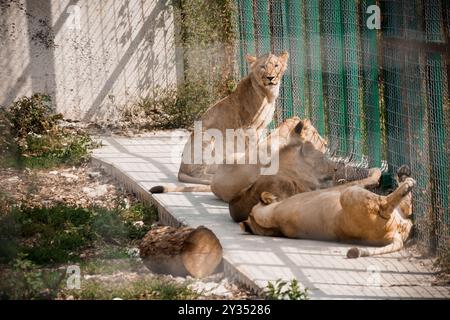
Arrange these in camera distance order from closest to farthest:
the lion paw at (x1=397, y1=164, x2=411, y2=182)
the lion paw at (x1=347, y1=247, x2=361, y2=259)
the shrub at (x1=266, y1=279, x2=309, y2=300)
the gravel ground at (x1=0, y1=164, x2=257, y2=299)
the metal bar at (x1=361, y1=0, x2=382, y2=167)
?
the shrub at (x1=266, y1=279, x2=309, y2=300), the lion paw at (x1=347, y1=247, x2=361, y2=259), the lion paw at (x1=397, y1=164, x2=411, y2=182), the metal bar at (x1=361, y1=0, x2=382, y2=167), the gravel ground at (x1=0, y1=164, x2=257, y2=299)

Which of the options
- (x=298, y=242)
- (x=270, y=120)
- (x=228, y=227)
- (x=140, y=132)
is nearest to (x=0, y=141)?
(x=140, y=132)

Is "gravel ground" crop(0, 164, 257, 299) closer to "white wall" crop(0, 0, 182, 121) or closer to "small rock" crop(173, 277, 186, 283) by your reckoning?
"small rock" crop(173, 277, 186, 283)

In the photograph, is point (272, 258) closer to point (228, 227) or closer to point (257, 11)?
point (228, 227)

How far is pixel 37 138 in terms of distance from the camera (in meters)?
13.4

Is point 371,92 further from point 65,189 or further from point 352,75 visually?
point 65,189

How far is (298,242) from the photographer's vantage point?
7.73m

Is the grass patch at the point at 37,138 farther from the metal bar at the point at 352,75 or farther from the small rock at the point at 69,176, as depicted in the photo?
the metal bar at the point at 352,75

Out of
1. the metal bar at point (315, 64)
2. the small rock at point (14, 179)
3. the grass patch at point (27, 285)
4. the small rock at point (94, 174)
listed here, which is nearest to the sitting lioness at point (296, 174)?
the metal bar at point (315, 64)

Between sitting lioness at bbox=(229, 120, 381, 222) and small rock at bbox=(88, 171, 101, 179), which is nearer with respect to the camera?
sitting lioness at bbox=(229, 120, 381, 222)

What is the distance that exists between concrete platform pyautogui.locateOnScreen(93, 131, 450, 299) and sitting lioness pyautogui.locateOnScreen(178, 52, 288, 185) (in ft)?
4.41

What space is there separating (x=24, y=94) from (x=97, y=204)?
5.23 meters

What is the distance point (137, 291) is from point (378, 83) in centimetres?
306

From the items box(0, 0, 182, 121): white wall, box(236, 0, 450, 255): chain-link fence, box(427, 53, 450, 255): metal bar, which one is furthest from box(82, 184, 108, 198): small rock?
box(0, 0, 182, 121): white wall

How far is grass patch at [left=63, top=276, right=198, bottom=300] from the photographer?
6.72 meters
